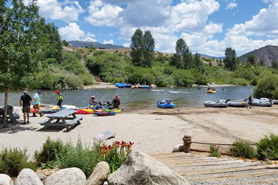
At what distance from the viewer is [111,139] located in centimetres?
1161

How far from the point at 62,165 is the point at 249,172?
4483mm

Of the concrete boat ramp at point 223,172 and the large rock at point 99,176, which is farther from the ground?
the large rock at point 99,176

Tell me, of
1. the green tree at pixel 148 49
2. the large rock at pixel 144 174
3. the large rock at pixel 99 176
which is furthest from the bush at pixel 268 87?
the green tree at pixel 148 49

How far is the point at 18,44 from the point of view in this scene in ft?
41.5

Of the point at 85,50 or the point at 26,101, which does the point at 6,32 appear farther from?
the point at 85,50

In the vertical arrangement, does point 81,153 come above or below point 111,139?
above

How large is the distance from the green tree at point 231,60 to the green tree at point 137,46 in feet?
181

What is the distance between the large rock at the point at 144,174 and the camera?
12.9 ft

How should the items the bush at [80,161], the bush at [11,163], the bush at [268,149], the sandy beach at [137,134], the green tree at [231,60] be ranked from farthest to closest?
the green tree at [231,60]
the sandy beach at [137,134]
the bush at [268,149]
the bush at [11,163]
the bush at [80,161]

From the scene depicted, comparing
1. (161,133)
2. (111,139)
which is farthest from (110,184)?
(161,133)

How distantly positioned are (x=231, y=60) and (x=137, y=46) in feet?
188

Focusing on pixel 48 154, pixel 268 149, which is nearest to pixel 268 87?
pixel 268 149

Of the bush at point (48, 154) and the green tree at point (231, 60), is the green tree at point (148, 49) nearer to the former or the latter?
the green tree at point (231, 60)

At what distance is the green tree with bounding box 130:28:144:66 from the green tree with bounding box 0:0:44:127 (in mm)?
88303
